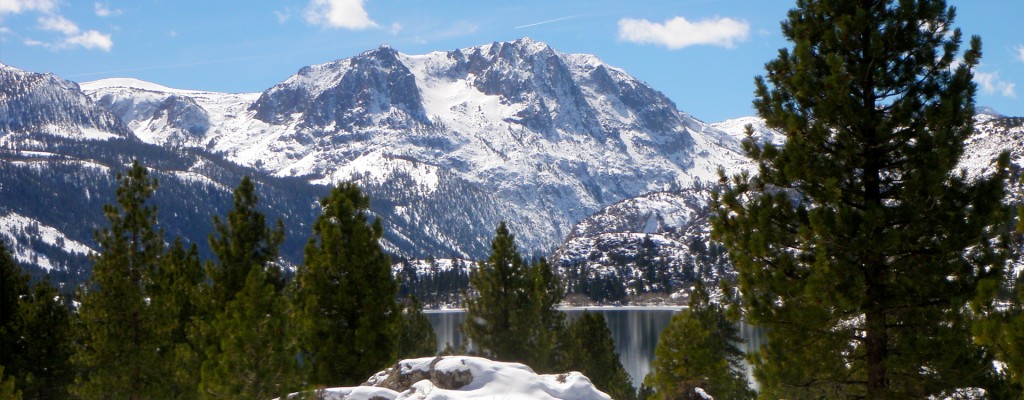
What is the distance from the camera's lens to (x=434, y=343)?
204 ft

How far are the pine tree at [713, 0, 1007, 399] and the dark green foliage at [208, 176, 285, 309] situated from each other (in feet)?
63.5

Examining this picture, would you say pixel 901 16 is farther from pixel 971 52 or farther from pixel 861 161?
pixel 861 161

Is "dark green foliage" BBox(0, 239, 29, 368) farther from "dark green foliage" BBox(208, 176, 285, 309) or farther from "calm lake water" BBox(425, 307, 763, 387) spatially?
"calm lake water" BBox(425, 307, 763, 387)

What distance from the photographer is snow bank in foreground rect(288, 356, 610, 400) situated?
17859 millimetres

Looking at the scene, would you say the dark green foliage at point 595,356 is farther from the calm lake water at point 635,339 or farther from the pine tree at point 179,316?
the pine tree at point 179,316

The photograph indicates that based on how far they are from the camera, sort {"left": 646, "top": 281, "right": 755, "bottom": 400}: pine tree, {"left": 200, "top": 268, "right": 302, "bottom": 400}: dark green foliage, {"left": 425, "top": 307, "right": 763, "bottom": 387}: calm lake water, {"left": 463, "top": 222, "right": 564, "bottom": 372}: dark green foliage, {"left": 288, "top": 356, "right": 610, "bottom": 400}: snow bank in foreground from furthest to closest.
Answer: {"left": 425, "top": 307, "right": 763, "bottom": 387}: calm lake water → {"left": 463, "top": 222, "right": 564, "bottom": 372}: dark green foliage → {"left": 646, "top": 281, "right": 755, "bottom": 400}: pine tree → {"left": 200, "top": 268, "right": 302, "bottom": 400}: dark green foliage → {"left": 288, "top": 356, "right": 610, "bottom": 400}: snow bank in foreground

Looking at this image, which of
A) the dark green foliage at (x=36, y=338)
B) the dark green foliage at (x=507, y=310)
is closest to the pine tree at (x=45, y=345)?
the dark green foliage at (x=36, y=338)

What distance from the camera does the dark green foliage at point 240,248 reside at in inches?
1187

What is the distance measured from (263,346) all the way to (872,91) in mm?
14227

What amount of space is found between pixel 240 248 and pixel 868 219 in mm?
22516

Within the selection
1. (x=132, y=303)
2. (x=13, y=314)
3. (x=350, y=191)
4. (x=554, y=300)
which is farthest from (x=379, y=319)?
(x=554, y=300)

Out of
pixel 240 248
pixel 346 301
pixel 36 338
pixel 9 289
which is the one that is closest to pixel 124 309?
pixel 240 248

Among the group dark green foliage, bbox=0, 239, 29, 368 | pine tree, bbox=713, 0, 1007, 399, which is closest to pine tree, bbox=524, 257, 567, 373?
dark green foliage, bbox=0, 239, 29, 368

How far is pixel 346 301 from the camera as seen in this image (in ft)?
94.3
